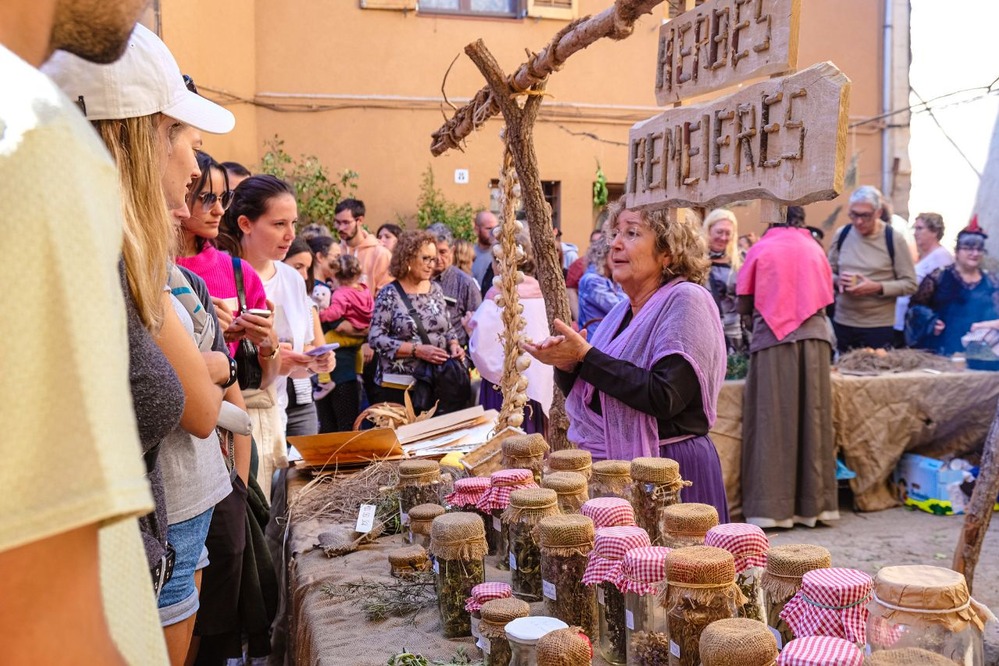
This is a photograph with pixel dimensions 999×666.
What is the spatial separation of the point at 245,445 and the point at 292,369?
0.74m

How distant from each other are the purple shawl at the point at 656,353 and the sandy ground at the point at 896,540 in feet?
6.81

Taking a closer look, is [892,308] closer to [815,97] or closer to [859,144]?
[815,97]

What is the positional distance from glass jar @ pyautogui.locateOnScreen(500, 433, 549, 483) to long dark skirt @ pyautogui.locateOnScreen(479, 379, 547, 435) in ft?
8.07

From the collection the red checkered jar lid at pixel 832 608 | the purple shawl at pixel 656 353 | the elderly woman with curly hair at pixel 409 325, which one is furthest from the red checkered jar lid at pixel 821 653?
the elderly woman with curly hair at pixel 409 325

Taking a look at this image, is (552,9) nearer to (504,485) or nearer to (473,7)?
(473,7)

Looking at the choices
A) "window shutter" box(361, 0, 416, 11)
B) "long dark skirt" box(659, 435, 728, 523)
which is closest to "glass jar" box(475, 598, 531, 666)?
"long dark skirt" box(659, 435, 728, 523)

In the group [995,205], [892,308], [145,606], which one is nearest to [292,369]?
[145,606]

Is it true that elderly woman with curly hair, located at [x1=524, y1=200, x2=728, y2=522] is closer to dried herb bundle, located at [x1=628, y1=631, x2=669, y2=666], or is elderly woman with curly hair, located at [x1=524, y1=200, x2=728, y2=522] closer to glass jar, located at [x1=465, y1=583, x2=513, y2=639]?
glass jar, located at [x1=465, y1=583, x2=513, y2=639]

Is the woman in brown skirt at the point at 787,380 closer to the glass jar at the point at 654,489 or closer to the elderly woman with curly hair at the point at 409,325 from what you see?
A: the elderly woman with curly hair at the point at 409,325

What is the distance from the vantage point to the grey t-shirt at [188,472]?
169cm

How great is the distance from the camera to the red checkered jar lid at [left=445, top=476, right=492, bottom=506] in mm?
2051

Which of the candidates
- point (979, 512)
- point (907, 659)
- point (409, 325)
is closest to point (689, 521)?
point (907, 659)

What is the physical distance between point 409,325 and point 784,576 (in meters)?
3.79

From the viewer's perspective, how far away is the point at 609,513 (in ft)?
5.30
